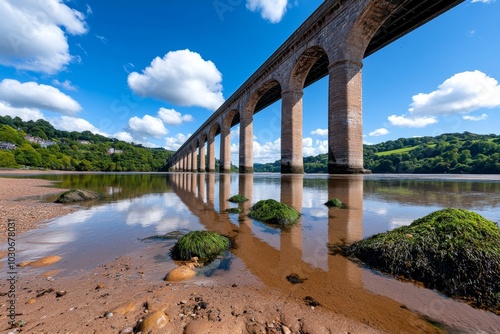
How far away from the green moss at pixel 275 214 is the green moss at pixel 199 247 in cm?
158

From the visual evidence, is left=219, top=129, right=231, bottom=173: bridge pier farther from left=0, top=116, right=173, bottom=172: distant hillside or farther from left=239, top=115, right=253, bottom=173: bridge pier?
left=0, top=116, right=173, bottom=172: distant hillside

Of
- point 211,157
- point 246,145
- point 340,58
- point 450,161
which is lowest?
point 450,161

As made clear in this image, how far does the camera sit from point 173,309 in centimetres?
167

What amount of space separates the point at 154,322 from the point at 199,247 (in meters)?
1.39

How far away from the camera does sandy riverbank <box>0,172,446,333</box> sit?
1474mm

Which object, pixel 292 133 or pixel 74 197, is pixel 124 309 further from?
pixel 292 133

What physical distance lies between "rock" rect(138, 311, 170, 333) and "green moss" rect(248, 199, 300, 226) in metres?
3.07

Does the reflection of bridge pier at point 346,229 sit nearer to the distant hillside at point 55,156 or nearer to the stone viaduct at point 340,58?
the stone viaduct at point 340,58

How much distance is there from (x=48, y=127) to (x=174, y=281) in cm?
21018

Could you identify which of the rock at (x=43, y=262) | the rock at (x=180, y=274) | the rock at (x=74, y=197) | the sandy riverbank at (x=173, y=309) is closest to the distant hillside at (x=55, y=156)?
the rock at (x=74, y=197)

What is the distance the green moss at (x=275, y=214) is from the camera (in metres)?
4.38

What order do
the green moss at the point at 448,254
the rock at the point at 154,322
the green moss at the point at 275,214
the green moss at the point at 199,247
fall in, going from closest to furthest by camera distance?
the rock at the point at 154,322 < the green moss at the point at 448,254 < the green moss at the point at 199,247 < the green moss at the point at 275,214

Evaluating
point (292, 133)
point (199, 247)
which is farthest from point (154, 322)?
point (292, 133)

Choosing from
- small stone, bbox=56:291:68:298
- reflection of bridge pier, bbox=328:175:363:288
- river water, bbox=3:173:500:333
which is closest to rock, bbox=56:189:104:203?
river water, bbox=3:173:500:333
